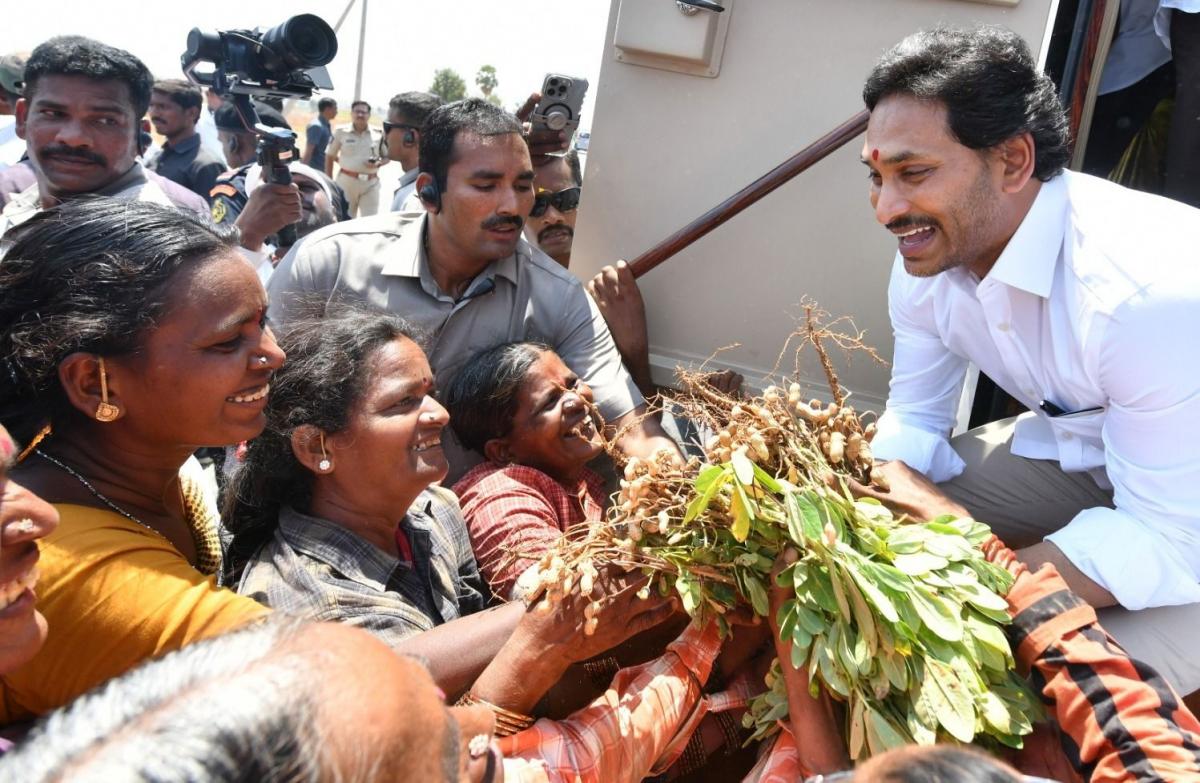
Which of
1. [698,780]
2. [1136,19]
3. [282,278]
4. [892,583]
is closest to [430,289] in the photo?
[282,278]

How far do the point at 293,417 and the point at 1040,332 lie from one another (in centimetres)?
185

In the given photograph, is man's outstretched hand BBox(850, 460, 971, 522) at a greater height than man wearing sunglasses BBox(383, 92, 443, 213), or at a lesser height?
lesser

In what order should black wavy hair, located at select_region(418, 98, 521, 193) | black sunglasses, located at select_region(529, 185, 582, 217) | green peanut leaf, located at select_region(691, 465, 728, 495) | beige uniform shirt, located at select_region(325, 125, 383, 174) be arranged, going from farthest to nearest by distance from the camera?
beige uniform shirt, located at select_region(325, 125, 383, 174)
black sunglasses, located at select_region(529, 185, 582, 217)
black wavy hair, located at select_region(418, 98, 521, 193)
green peanut leaf, located at select_region(691, 465, 728, 495)

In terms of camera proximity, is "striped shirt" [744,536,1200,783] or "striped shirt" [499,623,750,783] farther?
"striped shirt" [499,623,750,783]

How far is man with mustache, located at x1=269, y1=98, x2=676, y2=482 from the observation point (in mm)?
3293

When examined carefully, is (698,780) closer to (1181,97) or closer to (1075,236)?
(1075,236)

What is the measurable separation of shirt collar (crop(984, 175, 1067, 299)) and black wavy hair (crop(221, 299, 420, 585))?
1553mm

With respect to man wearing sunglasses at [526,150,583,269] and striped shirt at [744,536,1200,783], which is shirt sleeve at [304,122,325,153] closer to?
man wearing sunglasses at [526,150,583,269]

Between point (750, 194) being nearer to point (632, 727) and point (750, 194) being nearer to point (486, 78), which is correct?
point (632, 727)

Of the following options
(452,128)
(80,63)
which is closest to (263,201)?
(80,63)

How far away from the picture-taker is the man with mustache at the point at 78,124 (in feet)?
11.9

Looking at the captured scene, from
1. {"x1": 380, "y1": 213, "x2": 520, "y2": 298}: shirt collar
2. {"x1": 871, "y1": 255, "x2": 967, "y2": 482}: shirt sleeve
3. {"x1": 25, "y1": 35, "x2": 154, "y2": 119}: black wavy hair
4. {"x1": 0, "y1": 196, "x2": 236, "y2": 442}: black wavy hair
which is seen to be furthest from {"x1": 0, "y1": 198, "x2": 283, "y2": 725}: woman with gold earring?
{"x1": 25, "y1": 35, "x2": 154, "y2": 119}: black wavy hair

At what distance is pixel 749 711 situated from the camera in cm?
194

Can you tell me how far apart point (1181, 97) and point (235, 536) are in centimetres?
347
